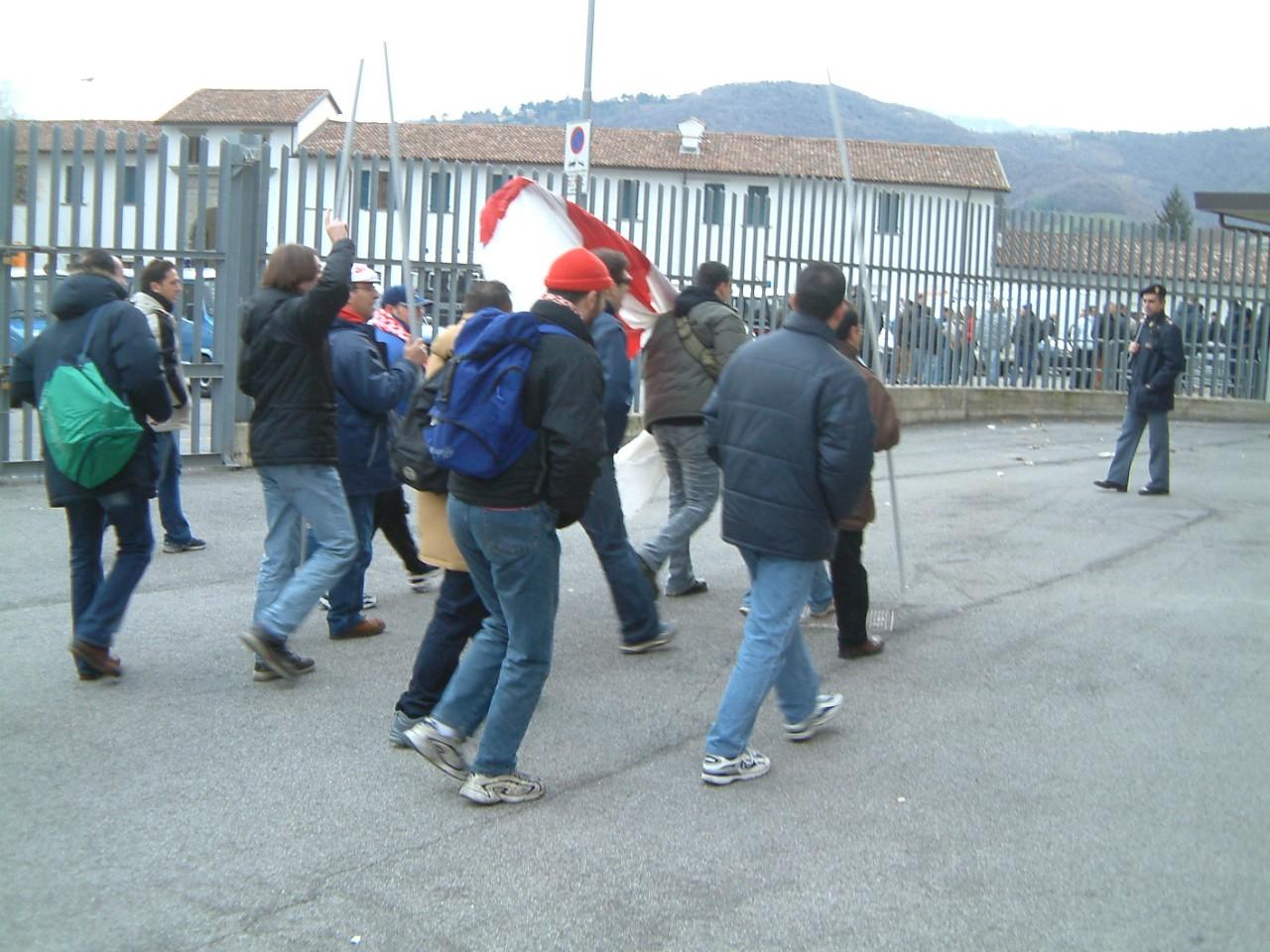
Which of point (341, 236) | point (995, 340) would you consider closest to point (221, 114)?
point (995, 340)

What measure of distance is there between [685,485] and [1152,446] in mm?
6463

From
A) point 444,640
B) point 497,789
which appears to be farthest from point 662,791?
point 444,640

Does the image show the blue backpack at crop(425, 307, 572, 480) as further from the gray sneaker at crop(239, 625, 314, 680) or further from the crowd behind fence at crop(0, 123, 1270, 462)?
the crowd behind fence at crop(0, 123, 1270, 462)

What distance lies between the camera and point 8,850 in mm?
4371

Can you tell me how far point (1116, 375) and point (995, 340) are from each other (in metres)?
2.16

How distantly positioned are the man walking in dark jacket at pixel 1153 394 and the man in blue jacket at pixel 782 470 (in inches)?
310

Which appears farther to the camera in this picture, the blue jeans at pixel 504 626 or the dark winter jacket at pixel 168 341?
the dark winter jacket at pixel 168 341

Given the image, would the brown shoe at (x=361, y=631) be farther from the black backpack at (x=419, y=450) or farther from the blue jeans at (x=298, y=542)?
the black backpack at (x=419, y=450)

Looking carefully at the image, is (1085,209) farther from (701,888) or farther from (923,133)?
(701,888)

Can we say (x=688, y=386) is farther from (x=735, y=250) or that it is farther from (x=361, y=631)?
(x=735, y=250)

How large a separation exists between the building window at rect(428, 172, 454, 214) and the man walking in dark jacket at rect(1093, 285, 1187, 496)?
6.55 metres

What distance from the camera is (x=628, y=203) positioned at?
1475 cm

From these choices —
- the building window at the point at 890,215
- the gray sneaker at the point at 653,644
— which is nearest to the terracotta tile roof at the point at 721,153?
the building window at the point at 890,215

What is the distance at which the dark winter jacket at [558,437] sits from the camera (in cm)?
449
